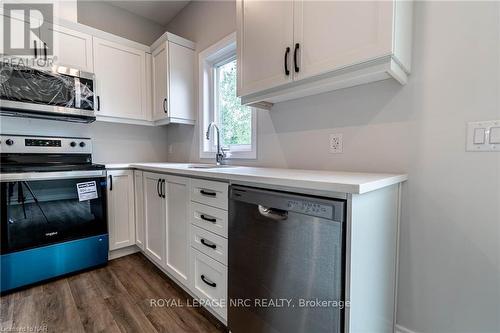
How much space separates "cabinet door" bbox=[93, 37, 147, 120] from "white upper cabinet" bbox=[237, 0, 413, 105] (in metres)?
1.70

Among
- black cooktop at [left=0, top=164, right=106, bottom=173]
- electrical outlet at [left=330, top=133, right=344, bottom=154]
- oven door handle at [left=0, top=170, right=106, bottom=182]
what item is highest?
electrical outlet at [left=330, top=133, right=344, bottom=154]

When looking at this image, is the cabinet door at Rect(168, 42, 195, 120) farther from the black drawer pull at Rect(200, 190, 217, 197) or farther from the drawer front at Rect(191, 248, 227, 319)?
the drawer front at Rect(191, 248, 227, 319)

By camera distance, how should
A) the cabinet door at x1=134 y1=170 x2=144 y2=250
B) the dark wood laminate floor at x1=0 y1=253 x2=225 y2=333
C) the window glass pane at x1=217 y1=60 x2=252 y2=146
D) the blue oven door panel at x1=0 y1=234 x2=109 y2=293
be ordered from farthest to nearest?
the cabinet door at x1=134 y1=170 x2=144 y2=250, the window glass pane at x1=217 y1=60 x2=252 y2=146, the blue oven door panel at x1=0 y1=234 x2=109 y2=293, the dark wood laminate floor at x1=0 y1=253 x2=225 y2=333

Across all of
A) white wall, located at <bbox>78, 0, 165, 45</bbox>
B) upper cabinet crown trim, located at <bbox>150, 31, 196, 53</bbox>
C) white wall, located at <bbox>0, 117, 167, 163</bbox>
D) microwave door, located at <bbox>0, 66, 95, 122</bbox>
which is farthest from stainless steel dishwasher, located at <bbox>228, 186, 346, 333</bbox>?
white wall, located at <bbox>78, 0, 165, 45</bbox>

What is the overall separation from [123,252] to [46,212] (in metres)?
0.85

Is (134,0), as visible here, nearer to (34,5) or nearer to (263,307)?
(34,5)

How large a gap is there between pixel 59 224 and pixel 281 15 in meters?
2.31

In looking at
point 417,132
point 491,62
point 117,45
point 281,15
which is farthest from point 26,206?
point 491,62

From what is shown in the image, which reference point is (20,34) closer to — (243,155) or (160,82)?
(160,82)

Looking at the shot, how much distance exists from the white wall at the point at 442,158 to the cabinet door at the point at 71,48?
2.49 m

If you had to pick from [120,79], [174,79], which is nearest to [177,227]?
[174,79]

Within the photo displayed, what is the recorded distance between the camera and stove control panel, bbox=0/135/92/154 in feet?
6.63

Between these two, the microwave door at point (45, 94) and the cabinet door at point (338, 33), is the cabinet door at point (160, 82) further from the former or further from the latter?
the cabinet door at point (338, 33)

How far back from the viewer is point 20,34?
6.46ft
